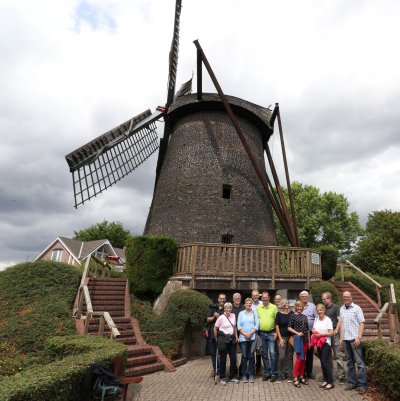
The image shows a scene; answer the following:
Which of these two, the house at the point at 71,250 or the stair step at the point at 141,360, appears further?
the house at the point at 71,250

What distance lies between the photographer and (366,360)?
6258 millimetres

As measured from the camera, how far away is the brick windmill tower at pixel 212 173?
43.5 ft

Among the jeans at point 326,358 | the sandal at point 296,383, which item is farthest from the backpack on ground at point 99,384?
the jeans at point 326,358

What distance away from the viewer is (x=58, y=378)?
4172 millimetres

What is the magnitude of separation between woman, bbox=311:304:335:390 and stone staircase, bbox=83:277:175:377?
3.68 metres

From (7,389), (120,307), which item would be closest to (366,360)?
(7,389)

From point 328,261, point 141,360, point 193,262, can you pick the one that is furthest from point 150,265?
point 328,261

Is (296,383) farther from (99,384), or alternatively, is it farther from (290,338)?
(99,384)

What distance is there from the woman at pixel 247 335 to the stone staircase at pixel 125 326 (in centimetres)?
223

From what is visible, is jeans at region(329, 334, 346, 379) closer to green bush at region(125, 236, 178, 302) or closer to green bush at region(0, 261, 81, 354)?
green bush at region(125, 236, 178, 302)

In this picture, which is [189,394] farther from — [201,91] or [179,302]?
[201,91]

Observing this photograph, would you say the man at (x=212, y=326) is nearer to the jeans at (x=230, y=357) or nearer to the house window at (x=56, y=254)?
the jeans at (x=230, y=357)

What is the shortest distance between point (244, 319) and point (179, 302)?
2.98 meters

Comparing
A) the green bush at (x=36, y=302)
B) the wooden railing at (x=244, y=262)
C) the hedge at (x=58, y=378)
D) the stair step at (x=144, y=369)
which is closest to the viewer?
the hedge at (x=58, y=378)
